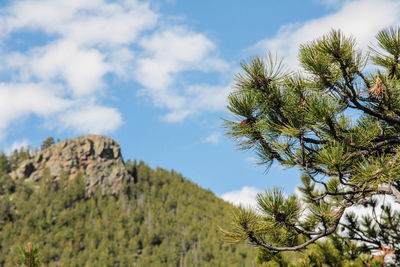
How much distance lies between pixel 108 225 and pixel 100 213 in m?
7.52

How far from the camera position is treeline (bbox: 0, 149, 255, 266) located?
93938mm

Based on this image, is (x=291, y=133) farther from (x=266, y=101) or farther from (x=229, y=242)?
(x=229, y=242)

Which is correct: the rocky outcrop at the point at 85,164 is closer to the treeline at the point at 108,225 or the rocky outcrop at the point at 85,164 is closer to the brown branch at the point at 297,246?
the treeline at the point at 108,225

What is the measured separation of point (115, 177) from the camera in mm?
126062

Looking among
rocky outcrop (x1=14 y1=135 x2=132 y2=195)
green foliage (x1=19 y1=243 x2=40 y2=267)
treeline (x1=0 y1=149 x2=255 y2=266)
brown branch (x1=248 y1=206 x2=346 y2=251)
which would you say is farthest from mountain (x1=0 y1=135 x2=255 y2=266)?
green foliage (x1=19 y1=243 x2=40 y2=267)

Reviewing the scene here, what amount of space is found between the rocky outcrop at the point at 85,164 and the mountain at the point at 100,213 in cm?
35

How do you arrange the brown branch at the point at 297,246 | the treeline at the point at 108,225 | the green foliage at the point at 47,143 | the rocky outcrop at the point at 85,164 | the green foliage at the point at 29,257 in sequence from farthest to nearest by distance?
the green foliage at the point at 47,143 < the rocky outcrop at the point at 85,164 < the treeline at the point at 108,225 < the brown branch at the point at 297,246 < the green foliage at the point at 29,257

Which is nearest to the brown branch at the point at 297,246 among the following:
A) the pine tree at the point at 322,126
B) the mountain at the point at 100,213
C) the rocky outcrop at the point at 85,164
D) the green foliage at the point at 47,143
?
the pine tree at the point at 322,126

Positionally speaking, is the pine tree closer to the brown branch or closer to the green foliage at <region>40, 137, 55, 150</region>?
the brown branch

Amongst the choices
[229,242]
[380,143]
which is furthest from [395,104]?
[229,242]

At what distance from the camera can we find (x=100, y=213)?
117m

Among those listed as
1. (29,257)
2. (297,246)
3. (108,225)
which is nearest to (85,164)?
(108,225)

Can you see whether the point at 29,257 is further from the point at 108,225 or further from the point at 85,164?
the point at 85,164

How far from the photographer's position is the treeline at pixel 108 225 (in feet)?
308
